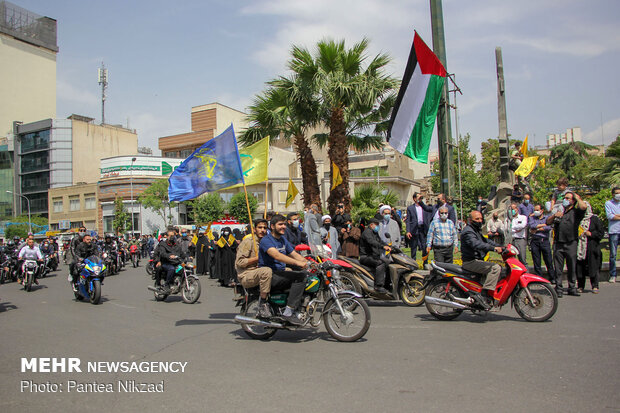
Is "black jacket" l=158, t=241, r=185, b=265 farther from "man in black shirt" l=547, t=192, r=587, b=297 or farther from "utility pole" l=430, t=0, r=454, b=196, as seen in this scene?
"man in black shirt" l=547, t=192, r=587, b=297

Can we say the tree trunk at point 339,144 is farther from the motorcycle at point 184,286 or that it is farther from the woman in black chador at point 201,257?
the motorcycle at point 184,286

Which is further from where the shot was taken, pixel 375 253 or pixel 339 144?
pixel 339 144

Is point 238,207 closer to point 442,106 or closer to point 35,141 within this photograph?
point 442,106

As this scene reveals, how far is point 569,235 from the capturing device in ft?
31.1

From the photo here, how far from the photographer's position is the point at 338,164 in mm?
17391

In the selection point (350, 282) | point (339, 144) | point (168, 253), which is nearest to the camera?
point (350, 282)

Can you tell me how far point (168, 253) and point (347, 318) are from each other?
619 centimetres

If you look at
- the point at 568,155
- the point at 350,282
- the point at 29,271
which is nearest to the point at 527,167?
the point at 350,282

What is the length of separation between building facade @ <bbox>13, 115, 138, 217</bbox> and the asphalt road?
8429 cm

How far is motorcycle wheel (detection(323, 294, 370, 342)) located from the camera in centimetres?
660

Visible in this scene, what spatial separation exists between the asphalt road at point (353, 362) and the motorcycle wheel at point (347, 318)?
17 centimetres

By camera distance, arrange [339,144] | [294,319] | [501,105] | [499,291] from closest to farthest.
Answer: [294,319], [499,291], [501,105], [339,144]

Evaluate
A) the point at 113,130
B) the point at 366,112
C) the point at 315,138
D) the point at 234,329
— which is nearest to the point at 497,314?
the point at 234,329

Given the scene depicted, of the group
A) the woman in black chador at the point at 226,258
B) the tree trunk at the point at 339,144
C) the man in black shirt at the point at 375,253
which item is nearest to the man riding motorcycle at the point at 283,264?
the man in black shirt at the point at 375,253
